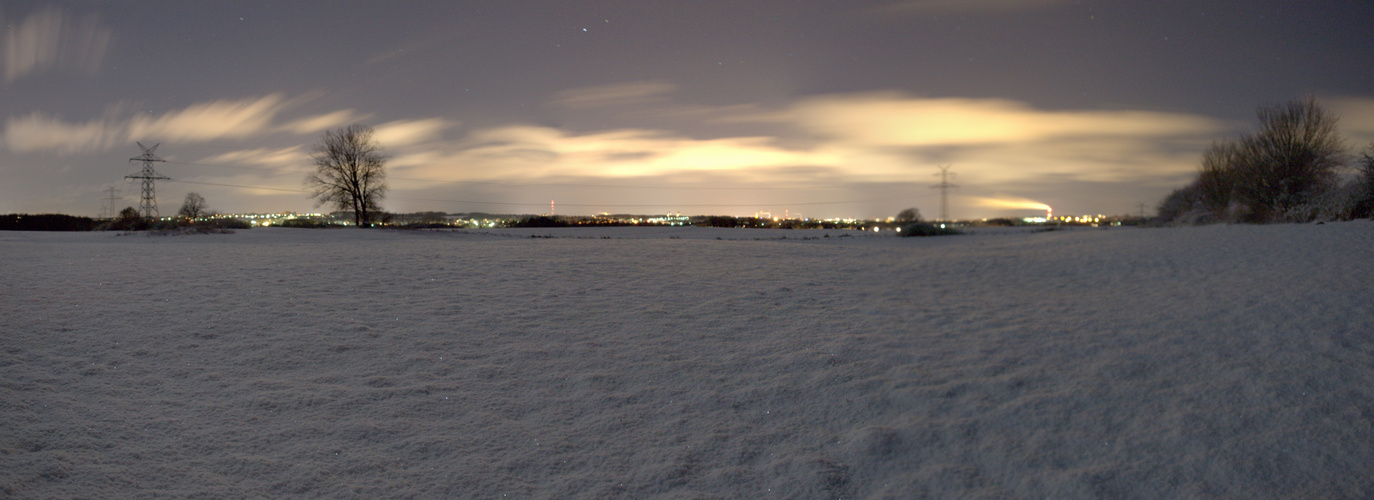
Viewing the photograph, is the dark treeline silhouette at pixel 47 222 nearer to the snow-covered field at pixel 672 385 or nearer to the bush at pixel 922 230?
the snow-covered field at pixel 672 385

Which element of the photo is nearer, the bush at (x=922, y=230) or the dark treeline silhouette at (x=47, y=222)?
the dark treeline silhouette at (x=47, y=222)

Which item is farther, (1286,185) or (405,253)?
(1286,185)

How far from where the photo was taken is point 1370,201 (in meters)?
20.0

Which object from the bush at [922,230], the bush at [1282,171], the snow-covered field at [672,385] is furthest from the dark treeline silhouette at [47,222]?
the bush at [1282,171]

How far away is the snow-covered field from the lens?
4348 mm

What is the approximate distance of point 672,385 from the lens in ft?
19.6

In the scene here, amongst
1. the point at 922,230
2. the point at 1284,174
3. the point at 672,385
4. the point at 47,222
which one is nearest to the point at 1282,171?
the point at 1284,174

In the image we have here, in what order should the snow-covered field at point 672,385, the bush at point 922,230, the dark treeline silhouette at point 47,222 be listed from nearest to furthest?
the snow-covered field at point 672,385, the dark treeline silhouette at point 47,222, the bush at point 922,230

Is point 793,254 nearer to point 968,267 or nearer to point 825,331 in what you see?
point 968,267

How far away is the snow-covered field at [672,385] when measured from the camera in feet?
14.3

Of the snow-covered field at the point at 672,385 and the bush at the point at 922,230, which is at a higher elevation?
the bush at the point at 922,230

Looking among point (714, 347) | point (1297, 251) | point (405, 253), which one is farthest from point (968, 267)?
point (405, 253)

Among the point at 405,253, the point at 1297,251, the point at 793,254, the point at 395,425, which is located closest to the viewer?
the point at 395,425

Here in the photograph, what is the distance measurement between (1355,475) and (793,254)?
37.0ft
